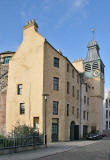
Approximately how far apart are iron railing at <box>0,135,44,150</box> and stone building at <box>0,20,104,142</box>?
21.4 ft

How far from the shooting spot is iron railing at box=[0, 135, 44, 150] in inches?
596

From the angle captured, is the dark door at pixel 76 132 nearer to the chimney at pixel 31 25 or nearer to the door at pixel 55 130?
the door at pixel 55 130


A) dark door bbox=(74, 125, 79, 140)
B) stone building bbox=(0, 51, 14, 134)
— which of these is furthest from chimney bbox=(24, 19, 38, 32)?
dark door bbox=(74, 125, 79, 140)

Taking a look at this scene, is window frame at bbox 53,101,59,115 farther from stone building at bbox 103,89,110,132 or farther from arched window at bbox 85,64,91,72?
stone building at bbox 103,89,110,132

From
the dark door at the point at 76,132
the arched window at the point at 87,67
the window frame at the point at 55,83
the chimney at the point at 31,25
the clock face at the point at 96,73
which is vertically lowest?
the dark door at the point at 76,132

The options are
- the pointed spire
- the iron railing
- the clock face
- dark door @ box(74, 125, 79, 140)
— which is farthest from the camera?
the pointed spire

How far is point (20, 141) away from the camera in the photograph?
16672 millimetres

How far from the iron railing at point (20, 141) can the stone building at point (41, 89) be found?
21.4ft

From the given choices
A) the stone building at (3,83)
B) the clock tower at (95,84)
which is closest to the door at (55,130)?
the stone building at (3,83)

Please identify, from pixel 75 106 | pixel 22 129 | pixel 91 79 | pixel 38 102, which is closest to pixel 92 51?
pixel 91 79

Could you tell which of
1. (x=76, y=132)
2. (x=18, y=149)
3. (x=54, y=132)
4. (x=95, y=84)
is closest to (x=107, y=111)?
(x=95, y=84)

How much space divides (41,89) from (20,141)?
1061cm

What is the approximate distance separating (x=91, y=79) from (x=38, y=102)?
919 inches

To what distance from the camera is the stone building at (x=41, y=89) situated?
2658 cm
